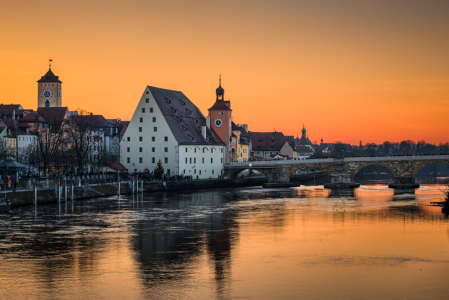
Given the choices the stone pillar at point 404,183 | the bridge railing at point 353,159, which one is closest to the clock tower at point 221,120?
the bridge railing at point 353,159

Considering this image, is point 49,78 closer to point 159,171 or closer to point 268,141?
point 268,141

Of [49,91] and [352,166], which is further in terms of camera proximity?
[49,91]

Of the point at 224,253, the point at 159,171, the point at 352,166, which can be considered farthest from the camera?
the point at 352,166

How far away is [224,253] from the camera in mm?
33656

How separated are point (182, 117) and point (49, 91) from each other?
53.5 m

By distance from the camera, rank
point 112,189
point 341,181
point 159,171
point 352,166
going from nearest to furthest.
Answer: point 112,189
point 159,171
point 341,181
point 352,166

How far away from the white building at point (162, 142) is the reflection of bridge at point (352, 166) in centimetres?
798

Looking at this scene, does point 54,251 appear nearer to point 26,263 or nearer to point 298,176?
point 26,263

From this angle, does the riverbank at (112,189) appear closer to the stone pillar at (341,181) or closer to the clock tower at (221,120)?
the clock tower at (221,120)

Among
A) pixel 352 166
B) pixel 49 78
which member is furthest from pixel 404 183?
pixel 49 78

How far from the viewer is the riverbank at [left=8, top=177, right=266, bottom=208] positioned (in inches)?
2264

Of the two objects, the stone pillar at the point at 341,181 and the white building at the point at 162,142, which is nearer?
the stone pillar at the point at 341,181

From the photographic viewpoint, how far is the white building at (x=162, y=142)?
3664 inches

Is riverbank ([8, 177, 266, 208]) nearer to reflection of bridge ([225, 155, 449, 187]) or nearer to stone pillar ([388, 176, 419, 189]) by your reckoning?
reflection of bridge ([225, 155, 449, 187])
